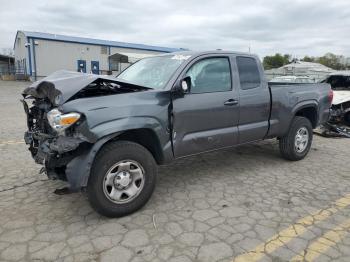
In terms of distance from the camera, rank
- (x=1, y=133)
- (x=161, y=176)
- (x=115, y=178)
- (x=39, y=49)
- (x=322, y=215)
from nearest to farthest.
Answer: (x=115, y=178)
(x=322, y=215)
(x=161, y=176)
(x=1, y=133)
(x=39, y=49)

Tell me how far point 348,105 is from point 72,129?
8.78m

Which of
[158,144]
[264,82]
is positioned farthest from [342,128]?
[158,144]

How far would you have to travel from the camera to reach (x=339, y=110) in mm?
9555

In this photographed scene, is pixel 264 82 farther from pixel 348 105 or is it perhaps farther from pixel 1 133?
pixel 1 133

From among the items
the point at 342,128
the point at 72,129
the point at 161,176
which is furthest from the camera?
the point at 342,128

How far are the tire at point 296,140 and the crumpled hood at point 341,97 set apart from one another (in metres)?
4.02

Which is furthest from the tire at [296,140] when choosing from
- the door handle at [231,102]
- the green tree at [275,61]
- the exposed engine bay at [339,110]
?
the green tree at [275,61]

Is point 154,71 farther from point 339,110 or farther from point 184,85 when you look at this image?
point 339,110

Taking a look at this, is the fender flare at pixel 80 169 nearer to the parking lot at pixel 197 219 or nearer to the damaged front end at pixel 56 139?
the damaged front end at pixel 56 139

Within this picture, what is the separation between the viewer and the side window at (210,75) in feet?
14.6

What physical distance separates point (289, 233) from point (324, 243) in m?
0.34

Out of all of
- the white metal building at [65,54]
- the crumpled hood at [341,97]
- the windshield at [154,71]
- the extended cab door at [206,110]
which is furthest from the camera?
the white metal building at [65,54]

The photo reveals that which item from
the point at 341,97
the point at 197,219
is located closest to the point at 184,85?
the point at 197,219

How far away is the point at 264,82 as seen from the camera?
5316 mm
